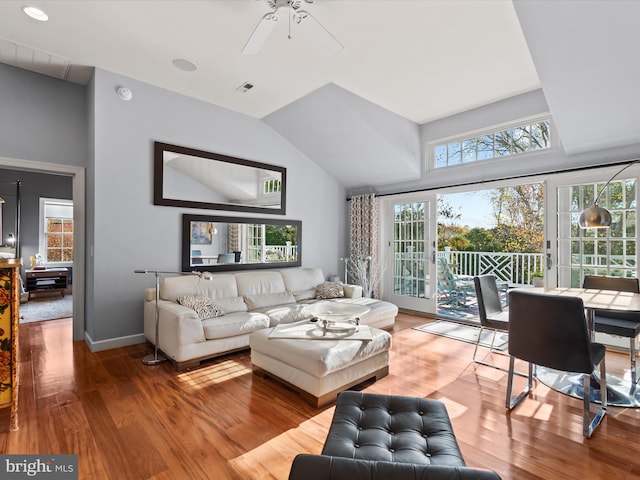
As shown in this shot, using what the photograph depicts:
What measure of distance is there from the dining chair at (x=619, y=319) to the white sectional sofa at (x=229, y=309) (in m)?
2.19

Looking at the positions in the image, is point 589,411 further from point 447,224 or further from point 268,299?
point 447,224

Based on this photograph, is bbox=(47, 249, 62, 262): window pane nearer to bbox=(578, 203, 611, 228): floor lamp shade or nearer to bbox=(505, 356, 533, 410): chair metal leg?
bbox=(505, 356, 533, 410): chair metal leg

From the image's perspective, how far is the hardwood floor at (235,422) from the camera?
1.80 meters

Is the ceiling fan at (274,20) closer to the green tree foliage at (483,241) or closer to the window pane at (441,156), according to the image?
the window pane at (441,156)

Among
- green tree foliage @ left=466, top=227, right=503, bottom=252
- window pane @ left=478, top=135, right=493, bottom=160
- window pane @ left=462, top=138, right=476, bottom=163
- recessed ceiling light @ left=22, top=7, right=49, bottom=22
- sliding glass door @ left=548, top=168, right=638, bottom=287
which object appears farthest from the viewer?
green tree foliage @ left=466, top=227, right=503, bottom=252

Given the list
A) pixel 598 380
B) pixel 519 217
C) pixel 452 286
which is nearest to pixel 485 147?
pixel 452 286

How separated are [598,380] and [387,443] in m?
2.53

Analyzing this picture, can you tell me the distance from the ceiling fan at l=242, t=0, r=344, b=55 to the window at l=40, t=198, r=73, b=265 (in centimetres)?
703

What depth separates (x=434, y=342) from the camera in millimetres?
3996

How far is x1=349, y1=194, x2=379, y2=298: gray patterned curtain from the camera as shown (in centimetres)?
580

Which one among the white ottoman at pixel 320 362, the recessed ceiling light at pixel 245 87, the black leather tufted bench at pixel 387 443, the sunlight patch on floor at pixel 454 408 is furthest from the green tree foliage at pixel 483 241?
the black leather tufted bench at pixel 387 443

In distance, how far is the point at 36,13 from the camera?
8.73 feet

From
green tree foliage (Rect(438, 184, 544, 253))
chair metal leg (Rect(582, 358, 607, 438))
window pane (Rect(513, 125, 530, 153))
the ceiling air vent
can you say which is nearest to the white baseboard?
the ceiling air vent

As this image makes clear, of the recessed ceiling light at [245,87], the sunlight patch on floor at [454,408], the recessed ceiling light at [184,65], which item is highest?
the recessed ceiling light at [245,87]
